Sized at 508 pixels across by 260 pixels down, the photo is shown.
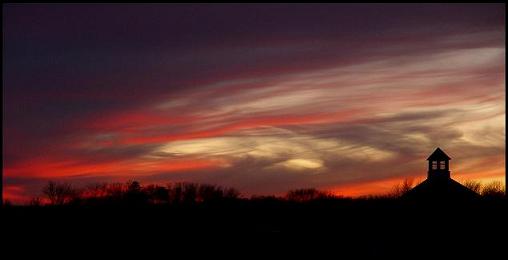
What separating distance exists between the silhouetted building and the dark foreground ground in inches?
176

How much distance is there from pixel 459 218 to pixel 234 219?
16.2m

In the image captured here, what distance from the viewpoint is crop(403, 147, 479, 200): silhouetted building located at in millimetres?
61269

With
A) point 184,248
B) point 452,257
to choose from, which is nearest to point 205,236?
point 184,248

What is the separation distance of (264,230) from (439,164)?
69.2ft

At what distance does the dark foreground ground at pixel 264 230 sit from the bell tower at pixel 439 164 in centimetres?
768

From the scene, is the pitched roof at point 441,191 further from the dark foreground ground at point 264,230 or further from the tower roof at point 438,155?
the dark foreground ground at point 264,230

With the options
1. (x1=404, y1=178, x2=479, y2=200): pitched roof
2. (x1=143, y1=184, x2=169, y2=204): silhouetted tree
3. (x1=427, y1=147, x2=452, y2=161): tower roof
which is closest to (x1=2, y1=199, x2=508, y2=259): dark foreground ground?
(x1=404, y1=178, x2=479, y2=200): pitched roof

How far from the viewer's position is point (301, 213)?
5394 centimetres

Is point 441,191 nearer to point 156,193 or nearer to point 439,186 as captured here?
point 439,186

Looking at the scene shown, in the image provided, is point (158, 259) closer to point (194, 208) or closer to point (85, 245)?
point (85, 245)

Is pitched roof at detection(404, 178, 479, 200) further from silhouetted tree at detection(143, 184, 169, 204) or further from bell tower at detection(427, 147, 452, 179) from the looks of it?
silhouetted tree at detection(143, 184, 169, 204)

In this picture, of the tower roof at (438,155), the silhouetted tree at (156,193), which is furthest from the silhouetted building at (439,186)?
the silhouetted tree at (156,193)

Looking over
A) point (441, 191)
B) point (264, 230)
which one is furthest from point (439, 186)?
point (264, 230)

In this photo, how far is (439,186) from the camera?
62594mm
